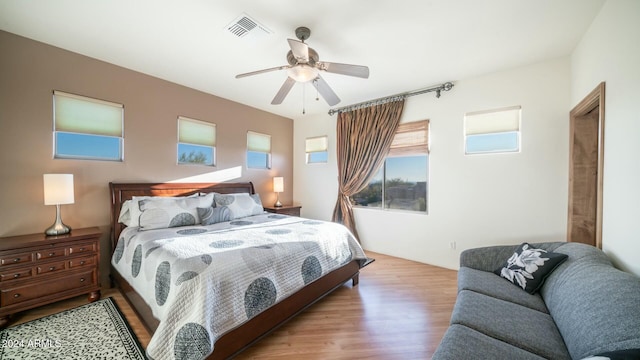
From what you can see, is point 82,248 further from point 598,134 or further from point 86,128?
point 598,134

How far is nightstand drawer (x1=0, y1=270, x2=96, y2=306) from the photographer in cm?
201

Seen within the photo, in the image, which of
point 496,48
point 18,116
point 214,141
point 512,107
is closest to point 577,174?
point 512,107

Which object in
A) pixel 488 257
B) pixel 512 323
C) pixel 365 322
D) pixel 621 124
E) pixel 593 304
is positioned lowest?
pixel 365 322

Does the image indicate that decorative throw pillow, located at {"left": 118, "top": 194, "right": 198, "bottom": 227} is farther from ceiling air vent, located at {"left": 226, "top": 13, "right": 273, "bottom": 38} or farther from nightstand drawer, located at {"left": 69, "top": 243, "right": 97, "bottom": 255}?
ceiling air vent, located at {"left": 226, "top": 13, "right": 273, "bottom": 38}

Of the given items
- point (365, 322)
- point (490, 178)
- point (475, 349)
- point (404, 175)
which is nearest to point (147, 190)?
point (365, 322)

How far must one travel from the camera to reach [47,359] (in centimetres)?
166

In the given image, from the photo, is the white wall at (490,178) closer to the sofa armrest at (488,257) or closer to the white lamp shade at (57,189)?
the sofa armrest at (488,257)

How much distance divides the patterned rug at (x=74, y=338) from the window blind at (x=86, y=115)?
1.95 metres

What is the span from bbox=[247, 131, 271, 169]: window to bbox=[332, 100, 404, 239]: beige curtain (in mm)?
1492

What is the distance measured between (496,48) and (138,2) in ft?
11.2

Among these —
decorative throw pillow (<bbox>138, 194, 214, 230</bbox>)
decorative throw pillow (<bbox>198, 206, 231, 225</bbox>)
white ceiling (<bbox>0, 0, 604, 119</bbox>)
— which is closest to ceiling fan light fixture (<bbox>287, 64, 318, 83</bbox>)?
white ceiling (<bbox>0, 0, 604, 119</bbox>)

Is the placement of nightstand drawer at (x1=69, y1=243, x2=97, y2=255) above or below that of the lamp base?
below

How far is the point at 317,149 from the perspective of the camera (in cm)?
493

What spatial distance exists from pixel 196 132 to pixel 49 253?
7.17 ft
